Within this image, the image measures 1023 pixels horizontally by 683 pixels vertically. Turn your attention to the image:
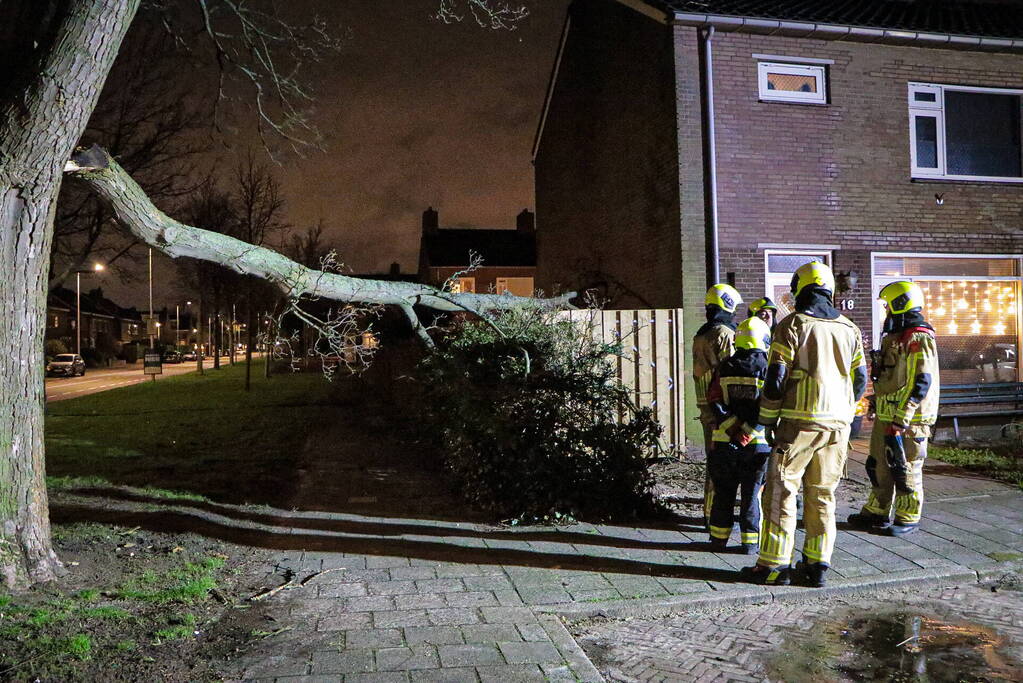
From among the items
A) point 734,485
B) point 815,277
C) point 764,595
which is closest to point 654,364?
point 734,485

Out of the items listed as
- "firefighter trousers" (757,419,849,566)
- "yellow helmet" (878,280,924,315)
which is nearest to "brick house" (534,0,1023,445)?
"yellow helmet" (878,280,924,315)

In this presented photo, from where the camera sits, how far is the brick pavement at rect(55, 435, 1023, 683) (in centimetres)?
393

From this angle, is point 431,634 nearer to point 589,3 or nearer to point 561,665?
point 561,665

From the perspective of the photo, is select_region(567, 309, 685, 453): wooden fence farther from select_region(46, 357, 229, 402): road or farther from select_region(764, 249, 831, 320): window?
select_region(46, 357, 229, 402): road

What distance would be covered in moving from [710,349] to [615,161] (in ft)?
28.8

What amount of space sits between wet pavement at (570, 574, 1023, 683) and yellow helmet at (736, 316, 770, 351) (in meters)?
1.80

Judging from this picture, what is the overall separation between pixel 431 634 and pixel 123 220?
160 inches

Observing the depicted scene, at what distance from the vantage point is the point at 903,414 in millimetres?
6258

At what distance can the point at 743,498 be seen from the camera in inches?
229

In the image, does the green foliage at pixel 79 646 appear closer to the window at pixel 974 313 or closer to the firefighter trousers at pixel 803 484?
the firefighter trousers at pixel 803 484

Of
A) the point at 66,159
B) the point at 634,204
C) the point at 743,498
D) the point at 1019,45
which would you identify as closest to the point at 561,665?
the point at 743,498

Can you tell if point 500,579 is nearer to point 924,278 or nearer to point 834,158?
point 834,158

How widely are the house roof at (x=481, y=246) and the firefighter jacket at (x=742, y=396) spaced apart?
32.1 meters

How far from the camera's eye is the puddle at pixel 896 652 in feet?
12.5
